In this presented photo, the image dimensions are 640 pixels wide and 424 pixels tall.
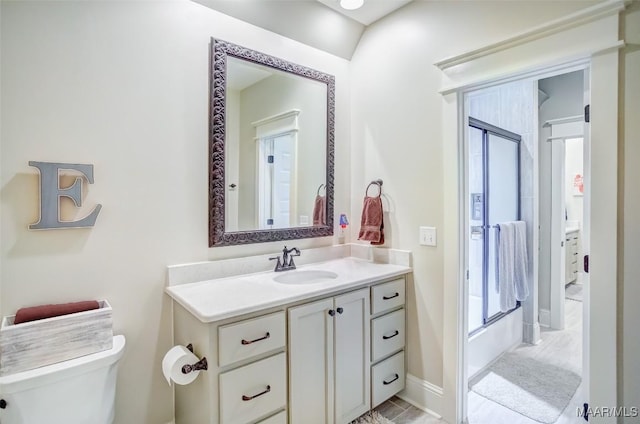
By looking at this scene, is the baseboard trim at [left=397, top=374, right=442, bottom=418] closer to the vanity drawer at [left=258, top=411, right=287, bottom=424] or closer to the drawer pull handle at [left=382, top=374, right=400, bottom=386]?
the drawer pull handle at [left=382, top=374, right=400, bottom=386]

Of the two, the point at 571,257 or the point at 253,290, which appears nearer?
the point at 253,290

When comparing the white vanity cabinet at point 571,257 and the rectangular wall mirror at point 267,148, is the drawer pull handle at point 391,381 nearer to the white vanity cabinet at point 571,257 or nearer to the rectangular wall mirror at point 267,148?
the rectangular wall mirror at point 267,148

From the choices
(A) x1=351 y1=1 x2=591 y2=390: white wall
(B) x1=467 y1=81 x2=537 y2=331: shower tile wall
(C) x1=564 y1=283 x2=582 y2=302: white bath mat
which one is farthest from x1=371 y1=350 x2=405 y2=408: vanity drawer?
(C) x1=564 y1=283 x2=582 y2=302: white bath mat

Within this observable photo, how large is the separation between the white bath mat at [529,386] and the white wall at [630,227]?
79 centimetres

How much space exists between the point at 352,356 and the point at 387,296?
44 cm

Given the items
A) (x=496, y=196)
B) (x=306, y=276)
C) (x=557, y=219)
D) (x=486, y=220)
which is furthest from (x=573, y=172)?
(x=306, y=276)

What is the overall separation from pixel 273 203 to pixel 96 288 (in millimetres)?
1096

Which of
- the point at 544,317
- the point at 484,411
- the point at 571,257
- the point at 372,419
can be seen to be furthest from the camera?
the point at 571,257

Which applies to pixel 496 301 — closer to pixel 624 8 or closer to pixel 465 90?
pixel 465 90

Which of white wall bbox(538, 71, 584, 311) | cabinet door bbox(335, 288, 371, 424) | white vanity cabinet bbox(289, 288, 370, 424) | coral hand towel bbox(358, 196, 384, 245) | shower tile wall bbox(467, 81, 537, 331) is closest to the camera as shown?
white vanity cabinet bbox(289, 288, 370, 424)

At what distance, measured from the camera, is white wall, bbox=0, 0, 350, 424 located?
1379mm

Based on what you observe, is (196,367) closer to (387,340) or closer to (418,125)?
(387,340)

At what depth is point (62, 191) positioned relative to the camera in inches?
56.5

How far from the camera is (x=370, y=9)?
7.38 feet
